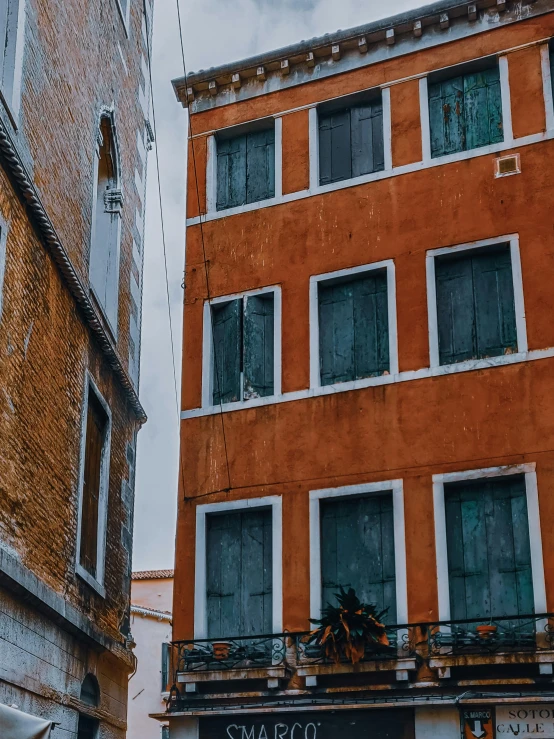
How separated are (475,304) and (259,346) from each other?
3.27 m

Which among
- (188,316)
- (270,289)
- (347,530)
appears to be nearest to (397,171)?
(270,289)

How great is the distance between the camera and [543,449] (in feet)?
47.4

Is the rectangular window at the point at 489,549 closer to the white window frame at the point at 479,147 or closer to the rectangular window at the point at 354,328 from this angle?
the rectangular window at the point at 354,328

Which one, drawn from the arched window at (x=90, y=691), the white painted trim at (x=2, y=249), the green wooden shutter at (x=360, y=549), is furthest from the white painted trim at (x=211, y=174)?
the arched window at (x=90, y=691)

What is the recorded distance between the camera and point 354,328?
16344 mm

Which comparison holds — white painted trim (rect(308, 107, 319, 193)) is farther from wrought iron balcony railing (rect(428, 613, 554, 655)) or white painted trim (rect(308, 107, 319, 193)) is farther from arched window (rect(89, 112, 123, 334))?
wrought iron balcony railing (rect(428, 613, 554, 655))

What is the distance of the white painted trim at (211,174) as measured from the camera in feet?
59.5

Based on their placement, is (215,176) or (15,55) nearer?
(15,55)

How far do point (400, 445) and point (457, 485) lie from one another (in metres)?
0.96

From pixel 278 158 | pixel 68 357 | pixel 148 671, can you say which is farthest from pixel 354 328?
pixel 148 671

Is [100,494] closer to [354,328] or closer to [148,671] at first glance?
[354,328]

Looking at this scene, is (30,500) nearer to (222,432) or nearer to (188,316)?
(222,432)

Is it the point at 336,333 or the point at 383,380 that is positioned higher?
the point at 336,333

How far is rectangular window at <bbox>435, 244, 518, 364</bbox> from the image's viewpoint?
1538cm
